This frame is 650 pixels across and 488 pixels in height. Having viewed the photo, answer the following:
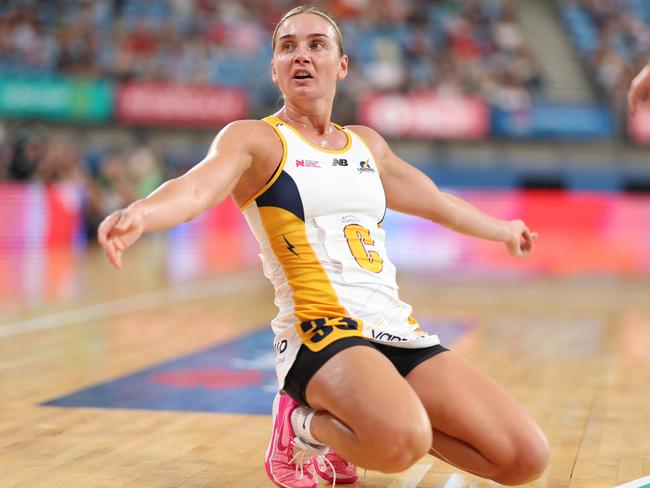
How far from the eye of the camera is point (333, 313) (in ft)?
10.1

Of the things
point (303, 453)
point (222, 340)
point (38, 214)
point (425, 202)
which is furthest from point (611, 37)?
point (303, 453)

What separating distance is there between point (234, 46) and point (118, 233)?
16.7 m

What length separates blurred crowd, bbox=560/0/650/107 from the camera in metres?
18.7

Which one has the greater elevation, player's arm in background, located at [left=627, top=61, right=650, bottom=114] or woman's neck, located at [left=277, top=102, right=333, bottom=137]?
player's arm in background, located at [left=627, top=61, right=650, bottom=114]

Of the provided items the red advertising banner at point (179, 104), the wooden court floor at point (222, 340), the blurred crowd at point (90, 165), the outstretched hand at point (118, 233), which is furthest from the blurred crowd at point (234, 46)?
the outstretched hand at point (118, 233)

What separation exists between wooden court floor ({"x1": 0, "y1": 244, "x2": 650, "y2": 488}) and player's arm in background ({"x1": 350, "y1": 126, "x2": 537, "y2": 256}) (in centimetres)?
87

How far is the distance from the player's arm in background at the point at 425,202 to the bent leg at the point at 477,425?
2.24 ft

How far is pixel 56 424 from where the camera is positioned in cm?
407

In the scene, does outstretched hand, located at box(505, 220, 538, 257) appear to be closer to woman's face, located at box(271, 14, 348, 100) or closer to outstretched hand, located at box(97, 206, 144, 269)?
woman's face, located at box(271, 14, 348, 100)

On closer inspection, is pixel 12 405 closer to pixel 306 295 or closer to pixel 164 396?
pixel 164 396

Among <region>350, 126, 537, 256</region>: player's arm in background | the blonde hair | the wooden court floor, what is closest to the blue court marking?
the wooden court floor

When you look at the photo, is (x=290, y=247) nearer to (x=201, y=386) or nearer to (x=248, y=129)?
(x=248, y=129)

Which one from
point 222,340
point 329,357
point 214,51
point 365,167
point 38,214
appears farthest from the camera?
point 214,51

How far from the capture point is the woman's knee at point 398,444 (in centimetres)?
273
